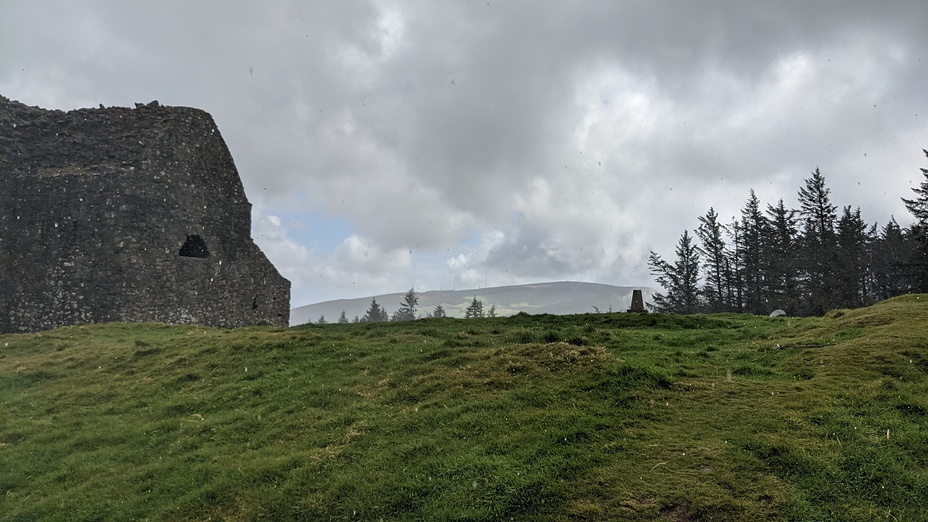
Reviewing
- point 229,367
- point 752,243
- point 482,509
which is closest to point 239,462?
point 482,509

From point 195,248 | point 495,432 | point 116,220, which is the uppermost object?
point 116,220

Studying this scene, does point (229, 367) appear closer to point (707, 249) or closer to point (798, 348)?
point (798, 348)

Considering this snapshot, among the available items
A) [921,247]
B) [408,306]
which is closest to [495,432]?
[921,247]

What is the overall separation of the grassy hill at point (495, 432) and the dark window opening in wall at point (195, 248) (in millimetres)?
14368

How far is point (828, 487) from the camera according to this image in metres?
6.06

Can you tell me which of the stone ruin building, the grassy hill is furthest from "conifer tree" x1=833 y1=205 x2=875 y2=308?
the stone ruin building

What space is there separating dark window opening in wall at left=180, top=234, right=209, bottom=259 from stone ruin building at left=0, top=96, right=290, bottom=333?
6cm

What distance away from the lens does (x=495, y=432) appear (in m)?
8.03

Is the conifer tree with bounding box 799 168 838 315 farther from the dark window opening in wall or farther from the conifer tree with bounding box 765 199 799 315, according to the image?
the dark window opening in wall

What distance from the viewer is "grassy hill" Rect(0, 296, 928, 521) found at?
628cm

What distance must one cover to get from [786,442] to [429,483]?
5.14 metres

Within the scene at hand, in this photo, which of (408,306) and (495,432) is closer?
(495,432)

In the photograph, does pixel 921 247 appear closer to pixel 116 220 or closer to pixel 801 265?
pixel 801 265

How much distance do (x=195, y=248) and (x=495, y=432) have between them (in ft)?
86.0
